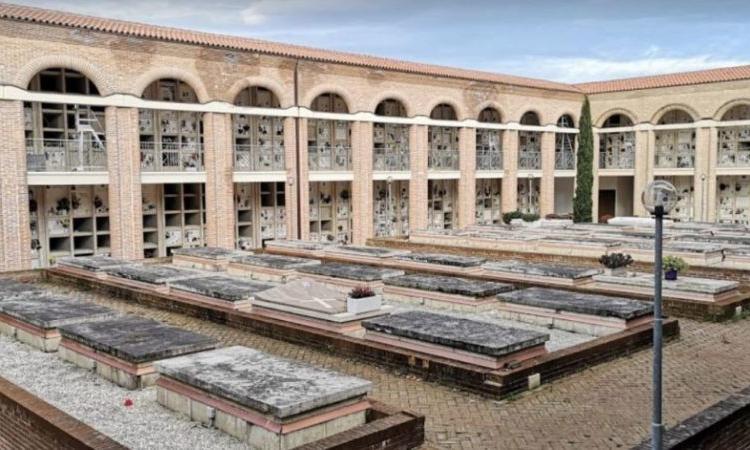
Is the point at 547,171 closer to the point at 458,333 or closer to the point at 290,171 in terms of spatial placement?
the point at 290,171

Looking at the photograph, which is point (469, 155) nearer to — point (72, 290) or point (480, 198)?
point (480, 198)

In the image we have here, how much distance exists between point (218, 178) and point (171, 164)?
1826 mm

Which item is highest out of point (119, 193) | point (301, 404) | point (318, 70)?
point (318, 70)

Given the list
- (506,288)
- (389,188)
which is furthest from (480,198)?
(506,288)

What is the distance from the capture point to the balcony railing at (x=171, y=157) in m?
23.1

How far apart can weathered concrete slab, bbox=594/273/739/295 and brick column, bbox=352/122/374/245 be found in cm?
1374

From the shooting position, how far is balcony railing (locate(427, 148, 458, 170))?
31.8 m

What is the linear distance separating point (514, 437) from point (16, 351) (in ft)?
25.2

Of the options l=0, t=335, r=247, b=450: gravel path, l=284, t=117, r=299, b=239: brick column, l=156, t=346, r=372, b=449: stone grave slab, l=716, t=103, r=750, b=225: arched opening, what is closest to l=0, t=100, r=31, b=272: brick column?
l=284, t=117, r=299, b=239: brick column

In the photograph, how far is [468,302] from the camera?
13.4m

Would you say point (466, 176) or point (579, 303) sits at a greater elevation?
point (466, 176)

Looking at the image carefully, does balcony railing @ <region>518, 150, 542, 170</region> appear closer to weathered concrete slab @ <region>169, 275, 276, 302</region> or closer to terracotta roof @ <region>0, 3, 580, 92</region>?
terracotta roof @ <region>0, 3, 580, 92</region>

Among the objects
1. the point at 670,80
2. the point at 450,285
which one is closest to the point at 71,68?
the point at 450,285

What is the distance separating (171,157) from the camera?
24125mm
